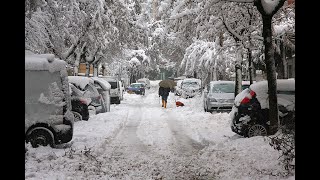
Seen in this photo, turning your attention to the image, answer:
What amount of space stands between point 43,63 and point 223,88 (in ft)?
41.1

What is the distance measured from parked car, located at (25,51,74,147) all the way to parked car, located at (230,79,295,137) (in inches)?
186

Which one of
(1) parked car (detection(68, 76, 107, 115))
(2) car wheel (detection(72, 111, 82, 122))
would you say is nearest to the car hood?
(1) parked car (detection(68, 76, 107, 115))

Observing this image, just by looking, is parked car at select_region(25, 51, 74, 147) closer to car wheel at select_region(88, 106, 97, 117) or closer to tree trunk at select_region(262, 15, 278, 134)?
tree trunk at select_region(262, 15, 278, 134)

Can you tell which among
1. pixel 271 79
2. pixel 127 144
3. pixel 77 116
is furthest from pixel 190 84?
pixel 271 79

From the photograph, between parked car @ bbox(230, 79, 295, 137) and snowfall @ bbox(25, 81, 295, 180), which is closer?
snowfall @ bbox(25, 81, 295, 180)

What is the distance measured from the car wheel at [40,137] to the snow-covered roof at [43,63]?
1441 millimetres

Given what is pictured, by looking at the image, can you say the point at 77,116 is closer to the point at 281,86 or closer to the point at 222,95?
the point at 281,86

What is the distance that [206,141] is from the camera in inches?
442

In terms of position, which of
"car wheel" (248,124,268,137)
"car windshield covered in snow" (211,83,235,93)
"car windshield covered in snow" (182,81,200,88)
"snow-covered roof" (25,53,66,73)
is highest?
"snow-covered roof" (25,53,66,73)

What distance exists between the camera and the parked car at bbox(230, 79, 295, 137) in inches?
412

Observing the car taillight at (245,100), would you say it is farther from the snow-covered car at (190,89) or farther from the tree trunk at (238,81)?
the snow-covered car at (190,89)

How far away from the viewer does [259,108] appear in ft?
34.6
